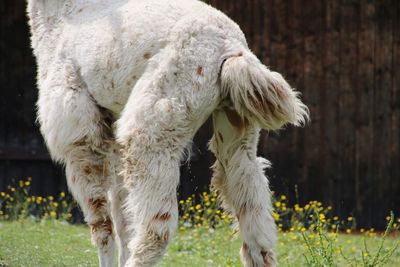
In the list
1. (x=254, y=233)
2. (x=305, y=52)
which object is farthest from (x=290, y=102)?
(x=305, y=52)

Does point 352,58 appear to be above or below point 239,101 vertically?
below

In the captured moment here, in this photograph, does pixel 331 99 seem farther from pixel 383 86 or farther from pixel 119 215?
pixel 119 215

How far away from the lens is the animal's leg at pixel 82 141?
5.75m

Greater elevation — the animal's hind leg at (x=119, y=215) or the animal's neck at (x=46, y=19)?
the animal's neck at (x=46, y=19)

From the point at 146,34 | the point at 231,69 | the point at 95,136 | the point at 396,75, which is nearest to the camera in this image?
the point at 231,69

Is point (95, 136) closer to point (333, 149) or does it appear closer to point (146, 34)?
point (146, 34)

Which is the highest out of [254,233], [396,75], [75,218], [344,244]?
[254,233]

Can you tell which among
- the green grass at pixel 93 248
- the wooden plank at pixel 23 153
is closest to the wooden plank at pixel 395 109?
the green grass at pixel 93 248

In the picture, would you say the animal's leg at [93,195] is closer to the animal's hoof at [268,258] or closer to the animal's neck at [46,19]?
the animal's neck at [46,19]

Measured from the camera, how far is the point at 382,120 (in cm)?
1108

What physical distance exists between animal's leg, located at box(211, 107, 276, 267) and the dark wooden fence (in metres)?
5.79

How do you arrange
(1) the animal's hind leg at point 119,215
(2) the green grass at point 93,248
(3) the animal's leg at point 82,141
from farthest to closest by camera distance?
(2) the green grass at point 93,248
(1) the animal's hind leg at point 119,215
(3) the animal's leg at point 82,141

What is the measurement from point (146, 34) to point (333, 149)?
6225mm

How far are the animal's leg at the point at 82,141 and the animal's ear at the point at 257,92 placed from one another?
116 centimetres
